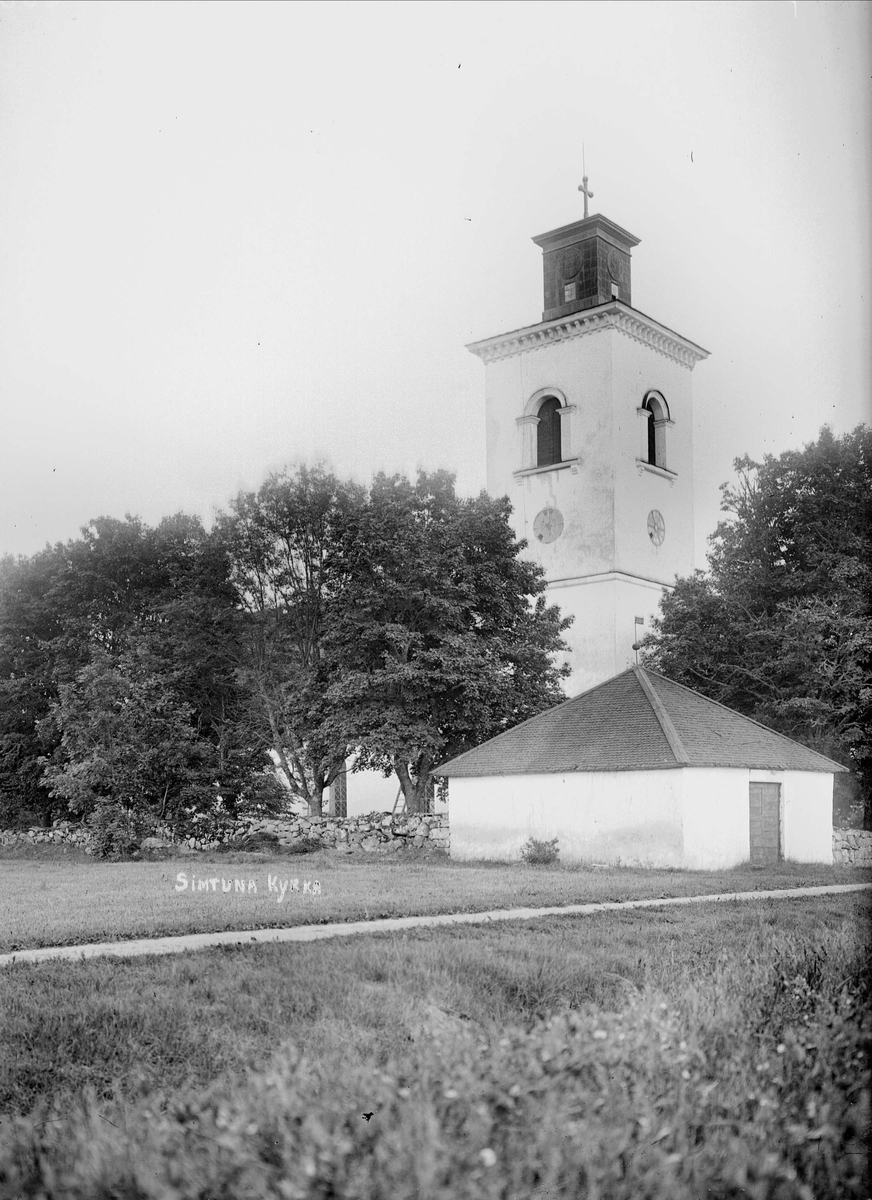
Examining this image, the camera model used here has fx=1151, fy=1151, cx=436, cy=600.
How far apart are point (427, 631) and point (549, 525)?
11048mm

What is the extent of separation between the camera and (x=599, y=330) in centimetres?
4144

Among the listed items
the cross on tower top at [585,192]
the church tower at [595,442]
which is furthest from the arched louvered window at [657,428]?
the cross on tower top at [585,192]

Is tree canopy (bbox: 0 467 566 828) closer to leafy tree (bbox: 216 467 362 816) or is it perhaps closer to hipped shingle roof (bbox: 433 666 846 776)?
leafy tree (bbox: 216 467 362 816)

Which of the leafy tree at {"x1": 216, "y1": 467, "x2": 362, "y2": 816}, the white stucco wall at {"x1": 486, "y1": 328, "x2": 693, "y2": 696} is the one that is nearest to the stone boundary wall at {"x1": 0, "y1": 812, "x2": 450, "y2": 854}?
the leafy tree at {"x1": 216, "y1": 467, "x2": 362, "y2": 816}

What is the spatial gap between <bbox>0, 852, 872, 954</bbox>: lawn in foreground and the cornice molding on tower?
2172cm

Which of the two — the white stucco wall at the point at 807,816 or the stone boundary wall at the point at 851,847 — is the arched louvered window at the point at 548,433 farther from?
the stone boundary wall at the point at 851,847

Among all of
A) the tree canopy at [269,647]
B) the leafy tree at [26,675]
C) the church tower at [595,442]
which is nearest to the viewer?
the tree canopy at [269,647]

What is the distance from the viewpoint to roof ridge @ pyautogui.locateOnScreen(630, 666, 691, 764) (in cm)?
2405

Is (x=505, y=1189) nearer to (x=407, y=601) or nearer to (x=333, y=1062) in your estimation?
(x=333, y=1062)

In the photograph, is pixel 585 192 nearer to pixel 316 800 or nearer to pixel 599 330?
pixel 599 330

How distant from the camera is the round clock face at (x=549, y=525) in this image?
4150cm

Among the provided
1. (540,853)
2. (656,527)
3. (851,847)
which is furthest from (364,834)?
(656,527)

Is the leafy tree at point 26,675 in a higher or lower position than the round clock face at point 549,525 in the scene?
lower

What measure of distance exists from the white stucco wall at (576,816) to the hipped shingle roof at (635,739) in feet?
1.01
